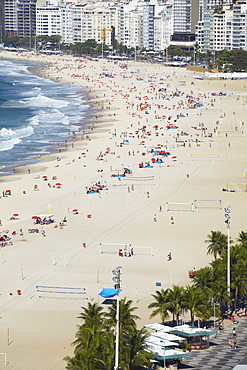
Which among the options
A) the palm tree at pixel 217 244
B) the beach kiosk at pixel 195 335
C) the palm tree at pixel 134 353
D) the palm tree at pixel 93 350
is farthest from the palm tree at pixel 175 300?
the palm tree at pixel 217 244

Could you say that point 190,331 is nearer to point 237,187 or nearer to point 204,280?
point 204,280

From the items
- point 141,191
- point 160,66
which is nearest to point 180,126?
point 141,191

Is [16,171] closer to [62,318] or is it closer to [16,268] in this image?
[16,268]

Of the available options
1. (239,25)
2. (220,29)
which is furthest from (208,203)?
(220,29)

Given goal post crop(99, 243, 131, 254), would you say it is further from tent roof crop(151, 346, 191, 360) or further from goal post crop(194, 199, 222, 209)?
tent roof crop(151, 346, 191, 360)

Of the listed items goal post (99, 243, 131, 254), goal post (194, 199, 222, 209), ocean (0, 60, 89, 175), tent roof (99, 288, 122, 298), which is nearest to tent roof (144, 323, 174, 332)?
tent roof (99, 288, 122, 298)

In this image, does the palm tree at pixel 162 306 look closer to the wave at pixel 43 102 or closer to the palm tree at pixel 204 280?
the palm tree at pixel 204 280

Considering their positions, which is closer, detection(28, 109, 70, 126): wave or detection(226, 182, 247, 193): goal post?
detection(226, 182, 247, 193): goal post
